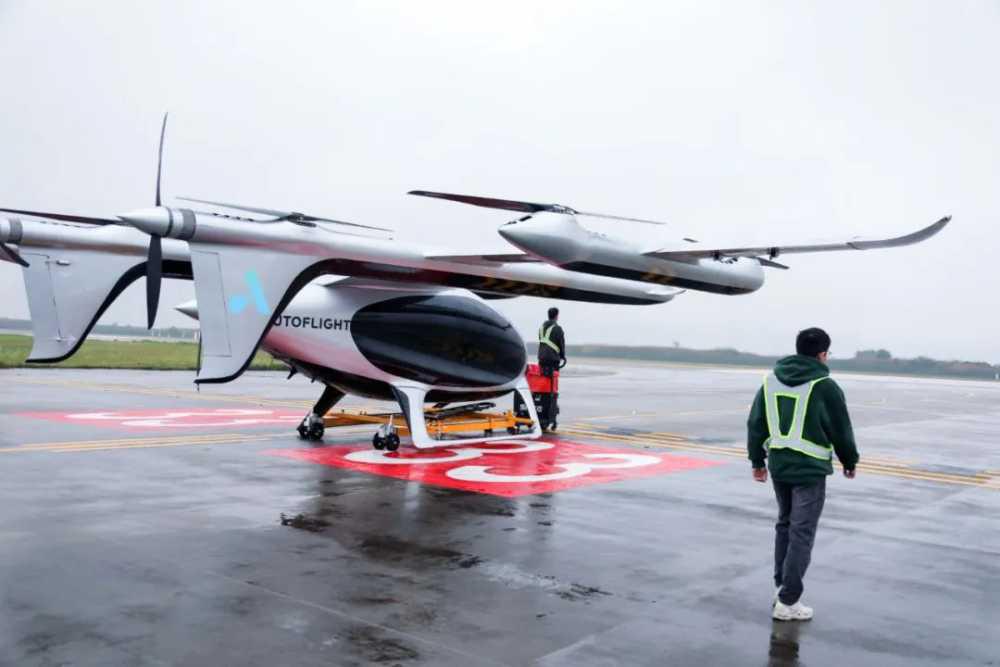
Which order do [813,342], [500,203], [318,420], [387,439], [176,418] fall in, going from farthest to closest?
[176,418] → [318,420] → [387,439] → [500,203] → [813,342]

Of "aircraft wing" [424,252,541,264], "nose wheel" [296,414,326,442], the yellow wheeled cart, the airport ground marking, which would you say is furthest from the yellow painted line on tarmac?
"aircraft wing" [424,252,541,264]

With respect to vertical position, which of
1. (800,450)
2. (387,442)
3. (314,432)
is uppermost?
(800,450)

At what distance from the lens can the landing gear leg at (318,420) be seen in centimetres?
1706

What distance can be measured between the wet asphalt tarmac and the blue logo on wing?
2.42 m

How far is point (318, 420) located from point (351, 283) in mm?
3121

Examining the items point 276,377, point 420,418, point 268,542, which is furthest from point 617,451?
point 276,377

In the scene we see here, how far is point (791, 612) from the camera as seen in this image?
22.5ft

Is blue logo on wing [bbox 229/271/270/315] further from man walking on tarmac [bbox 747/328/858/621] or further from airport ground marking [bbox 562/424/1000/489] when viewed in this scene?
airport ground marking [bbox 562/424/1000/489]

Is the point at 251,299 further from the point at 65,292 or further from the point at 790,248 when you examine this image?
the point at 790,248

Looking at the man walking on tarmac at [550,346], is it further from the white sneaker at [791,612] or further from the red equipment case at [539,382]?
the white sneaker at [791,612]

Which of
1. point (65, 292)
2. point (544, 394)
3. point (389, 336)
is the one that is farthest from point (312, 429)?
point (544, 394)

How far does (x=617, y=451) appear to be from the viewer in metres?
17.2

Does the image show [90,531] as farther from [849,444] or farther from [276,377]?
[276,377]

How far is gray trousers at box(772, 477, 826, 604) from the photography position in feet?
22.5
